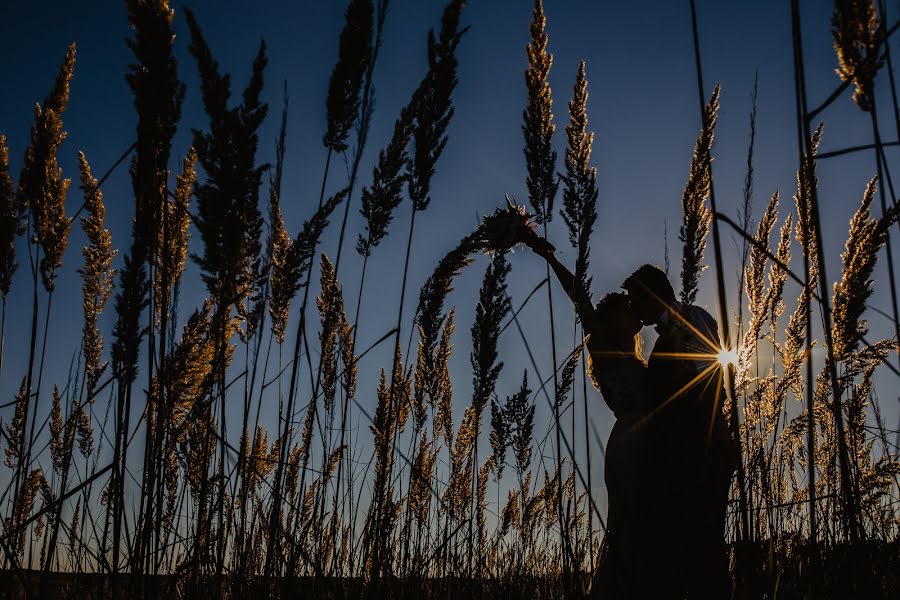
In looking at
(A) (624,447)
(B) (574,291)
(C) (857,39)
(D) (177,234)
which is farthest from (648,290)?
(D) (177,234)

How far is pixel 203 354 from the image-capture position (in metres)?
2.17

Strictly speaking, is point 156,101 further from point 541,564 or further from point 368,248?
point 541,564

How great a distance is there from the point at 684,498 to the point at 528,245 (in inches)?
56.1

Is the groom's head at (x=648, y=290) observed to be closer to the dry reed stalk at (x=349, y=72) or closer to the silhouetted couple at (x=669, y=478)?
the silhouetted couple at (x=669, y=478)

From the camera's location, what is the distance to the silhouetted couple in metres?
2.83

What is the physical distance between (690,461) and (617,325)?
89cm

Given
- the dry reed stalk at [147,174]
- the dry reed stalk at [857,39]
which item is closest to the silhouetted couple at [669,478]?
the dry reed stalk at [857,39]

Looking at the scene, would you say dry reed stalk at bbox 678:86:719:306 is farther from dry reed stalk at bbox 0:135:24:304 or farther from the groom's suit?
dry reed stalk at bbox 0:135:24:304

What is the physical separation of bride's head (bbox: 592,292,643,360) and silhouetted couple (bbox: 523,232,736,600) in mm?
280

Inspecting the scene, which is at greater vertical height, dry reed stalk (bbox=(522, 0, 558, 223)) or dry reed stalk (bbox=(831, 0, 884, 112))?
dry reed stalk (bbox=(522, 0, 558, 223))

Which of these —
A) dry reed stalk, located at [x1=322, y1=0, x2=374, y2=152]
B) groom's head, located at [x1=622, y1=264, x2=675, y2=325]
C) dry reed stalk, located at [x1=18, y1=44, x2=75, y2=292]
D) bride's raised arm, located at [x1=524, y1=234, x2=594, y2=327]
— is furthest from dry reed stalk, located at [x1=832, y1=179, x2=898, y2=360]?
dry reed stalk, located at [x1=18, y1=44, x2=75, y2=292]

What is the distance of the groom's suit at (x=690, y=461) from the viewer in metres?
2.82

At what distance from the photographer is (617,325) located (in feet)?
11.6

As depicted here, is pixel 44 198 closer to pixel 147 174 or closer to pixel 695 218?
pixel 147 174
